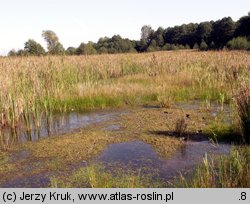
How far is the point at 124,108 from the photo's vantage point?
32.7 ft

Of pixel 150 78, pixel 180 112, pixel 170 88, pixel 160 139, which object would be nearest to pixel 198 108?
pixel 180 112

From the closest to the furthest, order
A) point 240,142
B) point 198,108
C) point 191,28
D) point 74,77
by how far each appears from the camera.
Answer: point 240,142 < point 198,108 < point 74,77 < point 191,28

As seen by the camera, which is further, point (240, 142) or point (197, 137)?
point (197, 137)

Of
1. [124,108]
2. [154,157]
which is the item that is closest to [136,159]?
[154,157]

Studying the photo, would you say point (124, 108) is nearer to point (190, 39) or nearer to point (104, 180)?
point (104, 180)

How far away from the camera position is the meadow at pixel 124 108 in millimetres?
4898

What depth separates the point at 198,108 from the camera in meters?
9.54

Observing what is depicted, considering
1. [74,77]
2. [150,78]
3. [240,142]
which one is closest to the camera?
[240,142]

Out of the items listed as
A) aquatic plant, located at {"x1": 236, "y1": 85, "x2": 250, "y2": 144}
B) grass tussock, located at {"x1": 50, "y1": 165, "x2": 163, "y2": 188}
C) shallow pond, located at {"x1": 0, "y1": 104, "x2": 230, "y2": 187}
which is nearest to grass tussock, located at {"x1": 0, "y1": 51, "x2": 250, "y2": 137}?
shallow pond, located at {"x1": 0, "y1": 104, "x2": 230, "y2": 187}

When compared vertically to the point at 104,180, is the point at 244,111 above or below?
above

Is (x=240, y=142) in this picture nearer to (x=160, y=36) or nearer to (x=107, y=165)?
(x=107, y=165)

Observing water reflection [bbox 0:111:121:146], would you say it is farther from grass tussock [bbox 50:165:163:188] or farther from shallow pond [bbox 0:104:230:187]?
grass tussock [bbox 50:165:163:188]

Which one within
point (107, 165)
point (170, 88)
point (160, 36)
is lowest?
point (107, 165)
